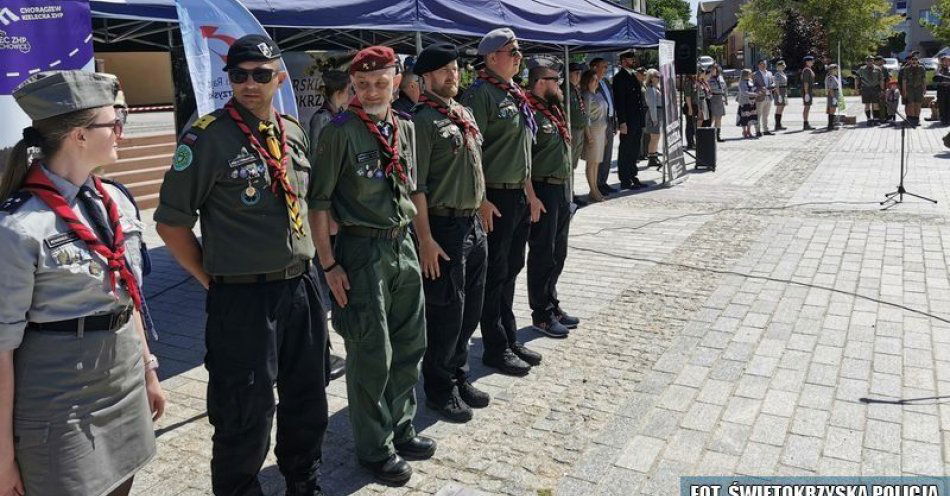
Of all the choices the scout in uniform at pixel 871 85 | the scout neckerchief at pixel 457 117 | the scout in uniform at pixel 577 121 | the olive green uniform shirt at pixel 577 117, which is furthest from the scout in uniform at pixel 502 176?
the scout in uniform at pixel 871 85

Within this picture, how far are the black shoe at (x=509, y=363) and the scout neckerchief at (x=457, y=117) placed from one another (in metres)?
1.48

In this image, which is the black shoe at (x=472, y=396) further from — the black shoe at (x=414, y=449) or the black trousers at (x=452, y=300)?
the black shoe at (x=414, y=449)

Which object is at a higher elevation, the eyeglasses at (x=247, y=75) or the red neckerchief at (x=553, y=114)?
the eyeglasses at (x=247, y=75)

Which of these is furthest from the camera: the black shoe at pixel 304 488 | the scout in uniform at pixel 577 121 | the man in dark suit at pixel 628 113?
the man in dark suit at pixel 628 113

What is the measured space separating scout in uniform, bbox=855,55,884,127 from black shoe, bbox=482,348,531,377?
64.6 ft

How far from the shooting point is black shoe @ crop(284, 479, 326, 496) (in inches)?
128

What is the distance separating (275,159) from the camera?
289 centimetres

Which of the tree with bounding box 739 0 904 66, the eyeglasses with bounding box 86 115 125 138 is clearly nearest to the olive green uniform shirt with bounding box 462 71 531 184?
the eyeglasses with bounding box 86 115 125 138

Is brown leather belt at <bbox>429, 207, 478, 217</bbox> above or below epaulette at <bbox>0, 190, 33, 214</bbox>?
below

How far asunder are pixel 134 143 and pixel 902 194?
11736mm

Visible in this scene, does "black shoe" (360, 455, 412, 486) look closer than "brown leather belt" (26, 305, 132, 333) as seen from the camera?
No

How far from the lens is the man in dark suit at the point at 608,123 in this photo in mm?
10602

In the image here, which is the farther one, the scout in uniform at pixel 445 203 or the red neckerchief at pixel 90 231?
the scout in uniform at pixel 445 203

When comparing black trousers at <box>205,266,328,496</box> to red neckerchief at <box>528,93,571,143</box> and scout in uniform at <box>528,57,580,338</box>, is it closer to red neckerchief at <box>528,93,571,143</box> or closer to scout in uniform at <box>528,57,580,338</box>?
scout in uniform at <box>528,57,580,338</box>
